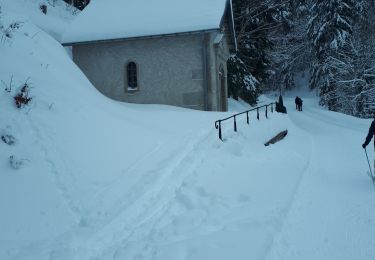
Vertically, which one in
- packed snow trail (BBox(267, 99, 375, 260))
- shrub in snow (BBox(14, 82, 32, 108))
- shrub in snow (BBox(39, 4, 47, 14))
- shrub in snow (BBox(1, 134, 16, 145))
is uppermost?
shrub in snow (BBox(39, 4, 47, 14))

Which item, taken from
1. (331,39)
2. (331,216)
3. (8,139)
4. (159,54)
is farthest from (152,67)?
(331,39)

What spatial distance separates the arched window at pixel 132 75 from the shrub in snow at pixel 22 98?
11416 mm

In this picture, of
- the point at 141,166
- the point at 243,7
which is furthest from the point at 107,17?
the point at 141,166

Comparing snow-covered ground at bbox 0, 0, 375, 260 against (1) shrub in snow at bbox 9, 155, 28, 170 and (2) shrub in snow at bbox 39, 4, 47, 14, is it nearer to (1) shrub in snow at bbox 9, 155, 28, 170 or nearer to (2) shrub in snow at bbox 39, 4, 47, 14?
(1) shrub in snow at bbox 9, 155, 28, 170

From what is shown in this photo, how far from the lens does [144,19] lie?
18.5 meters

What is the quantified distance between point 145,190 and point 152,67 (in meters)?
12.7

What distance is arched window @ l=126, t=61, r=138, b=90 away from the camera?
18.8m

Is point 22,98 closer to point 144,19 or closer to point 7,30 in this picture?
point 7,30

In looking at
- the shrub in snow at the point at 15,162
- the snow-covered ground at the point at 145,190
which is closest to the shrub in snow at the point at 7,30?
the snow-covered ground at the point at 145,190

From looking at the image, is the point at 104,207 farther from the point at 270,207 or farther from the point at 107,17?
the point at 107,17

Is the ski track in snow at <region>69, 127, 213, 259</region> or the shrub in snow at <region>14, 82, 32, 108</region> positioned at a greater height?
the shrub in snow at <region>14, 82, 32, 108</region>

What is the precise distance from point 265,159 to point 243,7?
20650 mm

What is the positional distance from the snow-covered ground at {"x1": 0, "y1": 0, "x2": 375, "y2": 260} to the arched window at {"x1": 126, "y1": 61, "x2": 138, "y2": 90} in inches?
312

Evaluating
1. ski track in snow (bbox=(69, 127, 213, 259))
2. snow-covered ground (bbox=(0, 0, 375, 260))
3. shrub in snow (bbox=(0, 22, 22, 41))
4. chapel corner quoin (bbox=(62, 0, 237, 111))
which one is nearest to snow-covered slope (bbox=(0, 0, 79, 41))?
chapel corner quoin (bbox=(62, 0, 237, 111))
